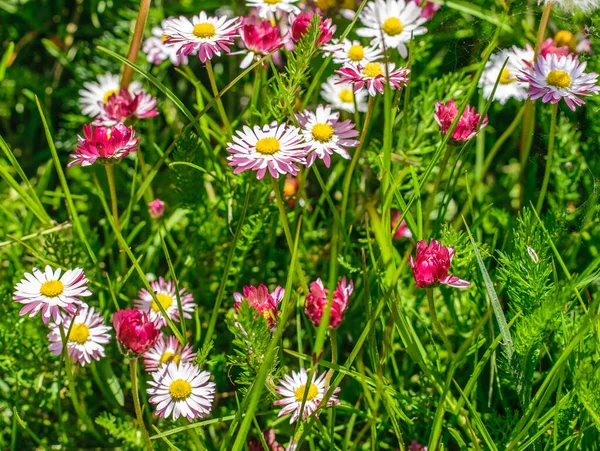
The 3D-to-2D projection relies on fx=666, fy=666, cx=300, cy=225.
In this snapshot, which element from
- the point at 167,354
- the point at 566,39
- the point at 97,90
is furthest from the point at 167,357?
the point at 566,39

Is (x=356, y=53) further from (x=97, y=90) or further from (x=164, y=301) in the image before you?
(x=97, y=90)

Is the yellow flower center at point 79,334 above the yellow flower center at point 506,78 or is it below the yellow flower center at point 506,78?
below

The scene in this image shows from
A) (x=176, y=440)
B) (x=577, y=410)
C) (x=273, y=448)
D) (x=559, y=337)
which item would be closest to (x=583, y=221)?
(x=559, y=337)

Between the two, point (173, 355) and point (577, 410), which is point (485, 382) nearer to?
point (577, 410)

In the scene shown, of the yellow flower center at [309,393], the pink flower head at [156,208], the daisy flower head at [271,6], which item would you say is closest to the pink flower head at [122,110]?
the pink flower head at [156,208]

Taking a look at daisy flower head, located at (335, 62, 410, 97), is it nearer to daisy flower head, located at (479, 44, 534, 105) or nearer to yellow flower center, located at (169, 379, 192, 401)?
daisy flower head, located at (479, 44, 534, 105)

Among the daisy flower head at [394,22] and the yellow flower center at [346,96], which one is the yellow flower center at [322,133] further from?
the yellow flower center at [346,96]
